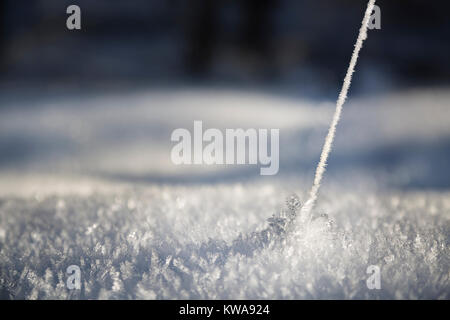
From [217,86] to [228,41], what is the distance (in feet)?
0.41

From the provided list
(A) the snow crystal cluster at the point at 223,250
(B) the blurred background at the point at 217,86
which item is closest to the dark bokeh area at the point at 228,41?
(B) the blurred background at the point at 217,86

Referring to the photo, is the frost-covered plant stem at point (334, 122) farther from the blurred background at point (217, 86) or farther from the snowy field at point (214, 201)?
the blurred background at point (217, 86)

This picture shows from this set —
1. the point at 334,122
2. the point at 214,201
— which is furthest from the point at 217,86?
the point at 334,122

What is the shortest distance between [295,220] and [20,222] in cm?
37

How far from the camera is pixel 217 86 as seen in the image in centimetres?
117

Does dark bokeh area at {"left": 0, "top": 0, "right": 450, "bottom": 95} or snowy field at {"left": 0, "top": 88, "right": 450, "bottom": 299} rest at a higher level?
dark bokeh area at {"left": 0, "top": 0, "right": 450, "bottom": 95}

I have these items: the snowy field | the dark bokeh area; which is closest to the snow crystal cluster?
the snowy field

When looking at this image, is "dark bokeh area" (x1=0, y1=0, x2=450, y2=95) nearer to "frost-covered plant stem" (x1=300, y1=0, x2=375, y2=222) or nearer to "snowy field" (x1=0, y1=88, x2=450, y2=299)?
"snowy field" (x1=0, y1=88, x2=450, y2=299)

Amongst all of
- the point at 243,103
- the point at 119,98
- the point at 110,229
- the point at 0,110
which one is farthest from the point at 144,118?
the point at 110,229

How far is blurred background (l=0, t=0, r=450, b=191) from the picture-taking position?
33.1 inches

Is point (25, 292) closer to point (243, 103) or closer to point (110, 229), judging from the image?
point (110, 229)

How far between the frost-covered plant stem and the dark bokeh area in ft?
2.09

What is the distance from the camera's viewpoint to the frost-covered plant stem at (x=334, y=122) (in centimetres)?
40

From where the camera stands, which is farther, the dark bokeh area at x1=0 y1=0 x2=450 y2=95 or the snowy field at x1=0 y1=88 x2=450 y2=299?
the dark bokeh area at x1=0 y1=0 x2=450 y2=95
